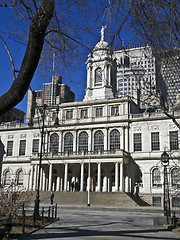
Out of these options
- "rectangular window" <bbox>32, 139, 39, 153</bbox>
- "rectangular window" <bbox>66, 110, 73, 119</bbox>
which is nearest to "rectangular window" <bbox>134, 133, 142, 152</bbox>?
"rectangular window" <bbox>66, 110, 73, 119</bbox>

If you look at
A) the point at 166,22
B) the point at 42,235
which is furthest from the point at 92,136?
the point at 166,22

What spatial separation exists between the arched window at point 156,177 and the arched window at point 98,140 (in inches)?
364

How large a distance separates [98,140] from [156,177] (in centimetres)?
1110

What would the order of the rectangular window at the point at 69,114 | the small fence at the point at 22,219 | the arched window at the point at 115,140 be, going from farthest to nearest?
the rectangular window at the point at 69,114 < the arched window at the point at 115,140 < the small fence at the point at 22,219

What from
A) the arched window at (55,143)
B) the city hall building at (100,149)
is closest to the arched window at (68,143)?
the city hall building at (100,149)

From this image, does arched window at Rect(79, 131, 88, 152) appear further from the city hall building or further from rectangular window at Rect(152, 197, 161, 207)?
rectangular window at Rect(152, 197, 161, 207)

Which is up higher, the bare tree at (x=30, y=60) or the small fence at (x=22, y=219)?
the bare tree at (x=30, y=60)

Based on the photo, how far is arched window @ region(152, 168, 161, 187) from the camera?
45.7 meters

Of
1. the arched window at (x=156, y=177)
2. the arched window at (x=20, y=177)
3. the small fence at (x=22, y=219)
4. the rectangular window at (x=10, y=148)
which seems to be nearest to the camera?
the small fence at (x=22, y=219)

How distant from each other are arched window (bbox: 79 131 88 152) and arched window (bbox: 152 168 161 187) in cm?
1180

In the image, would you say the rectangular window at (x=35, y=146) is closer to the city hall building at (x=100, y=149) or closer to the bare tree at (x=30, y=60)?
the city hall building at (x=100, y=149)

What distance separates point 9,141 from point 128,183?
2454cm

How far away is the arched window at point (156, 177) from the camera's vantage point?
4566 cm

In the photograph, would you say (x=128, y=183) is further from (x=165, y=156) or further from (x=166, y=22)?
(x=166, y=22)
